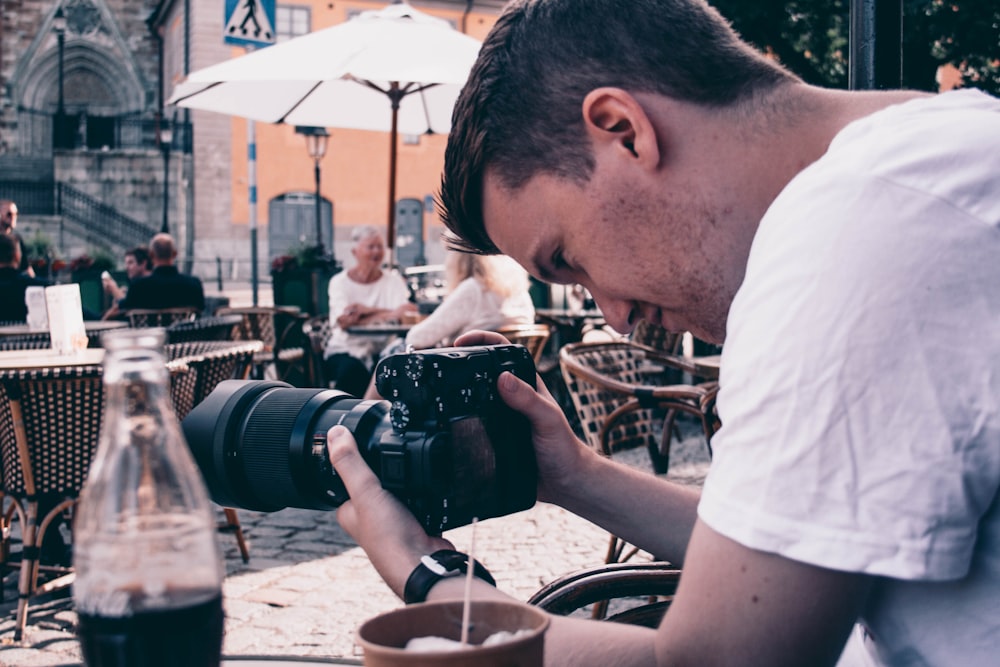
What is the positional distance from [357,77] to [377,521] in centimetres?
540

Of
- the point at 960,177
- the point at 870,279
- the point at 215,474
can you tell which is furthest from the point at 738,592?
the point at 215,474

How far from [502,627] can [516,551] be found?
385 centimetres

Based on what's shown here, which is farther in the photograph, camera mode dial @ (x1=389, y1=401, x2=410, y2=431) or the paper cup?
camera mode dial @ (x1=389, y1=401, x2=410, y2=431)

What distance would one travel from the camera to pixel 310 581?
419 centimetres

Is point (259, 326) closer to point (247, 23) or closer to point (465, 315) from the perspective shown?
point (247, 23)

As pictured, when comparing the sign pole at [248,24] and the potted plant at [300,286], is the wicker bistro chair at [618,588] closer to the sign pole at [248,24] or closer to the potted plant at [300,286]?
the sign pole at [248,24]

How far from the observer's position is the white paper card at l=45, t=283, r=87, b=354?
384 cm

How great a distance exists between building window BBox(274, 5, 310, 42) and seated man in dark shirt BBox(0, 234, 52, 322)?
2555 cm

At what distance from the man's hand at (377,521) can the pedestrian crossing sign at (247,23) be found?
7.34 m

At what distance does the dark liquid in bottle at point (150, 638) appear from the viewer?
0.85 meters

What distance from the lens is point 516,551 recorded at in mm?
4613

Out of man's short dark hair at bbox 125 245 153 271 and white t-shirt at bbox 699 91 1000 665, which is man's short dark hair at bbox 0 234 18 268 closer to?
man's short dark hair at bbox 125 245 153 271

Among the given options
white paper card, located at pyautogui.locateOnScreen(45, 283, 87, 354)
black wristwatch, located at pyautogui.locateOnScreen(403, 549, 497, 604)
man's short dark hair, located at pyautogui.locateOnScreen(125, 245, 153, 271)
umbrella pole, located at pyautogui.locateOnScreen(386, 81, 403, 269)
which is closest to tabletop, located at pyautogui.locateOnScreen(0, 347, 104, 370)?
white paper card, located at pyautogui.locateOnScreen(45, 283, 87, 354)

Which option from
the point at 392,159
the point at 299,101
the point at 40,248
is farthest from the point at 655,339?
the point at 40,248
